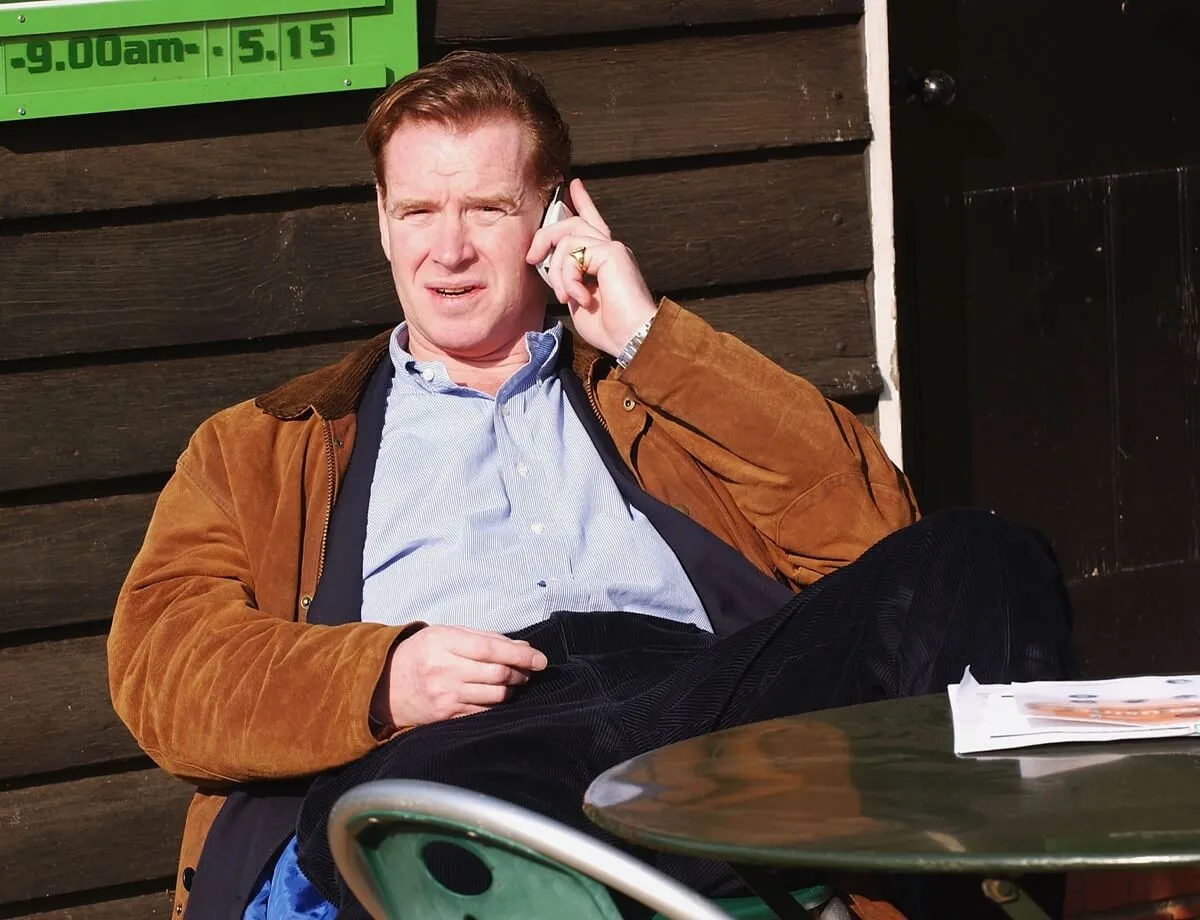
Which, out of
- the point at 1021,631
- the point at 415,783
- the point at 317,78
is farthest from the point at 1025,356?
the point at 415,783

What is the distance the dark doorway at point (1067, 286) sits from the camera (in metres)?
3.82

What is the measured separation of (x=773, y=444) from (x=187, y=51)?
4.36ft

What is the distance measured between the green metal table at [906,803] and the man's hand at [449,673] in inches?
17.4

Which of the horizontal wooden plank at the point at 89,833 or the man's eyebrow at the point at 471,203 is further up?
the man's eyebrow at the point at 471,203

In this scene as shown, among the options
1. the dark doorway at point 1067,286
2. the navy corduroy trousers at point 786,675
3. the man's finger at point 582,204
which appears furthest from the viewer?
the dark doorway at point 1067,286

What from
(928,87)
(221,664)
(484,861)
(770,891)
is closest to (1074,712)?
(770,891)

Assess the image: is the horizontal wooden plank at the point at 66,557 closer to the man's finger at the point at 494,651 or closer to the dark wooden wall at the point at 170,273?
the dark wooden wall at the point at 170,273

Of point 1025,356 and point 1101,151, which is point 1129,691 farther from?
point 1101,151

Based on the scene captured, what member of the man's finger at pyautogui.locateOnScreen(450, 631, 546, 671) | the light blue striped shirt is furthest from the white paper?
the light blue striped shirt

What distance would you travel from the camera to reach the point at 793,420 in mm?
2605

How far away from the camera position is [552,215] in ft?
9.08

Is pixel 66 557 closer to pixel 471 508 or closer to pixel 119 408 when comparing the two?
pixel 119 408

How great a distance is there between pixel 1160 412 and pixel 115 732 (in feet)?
8.66

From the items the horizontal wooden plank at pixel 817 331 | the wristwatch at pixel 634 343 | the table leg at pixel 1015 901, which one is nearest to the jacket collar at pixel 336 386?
the wristwatch at pixel 634 343
